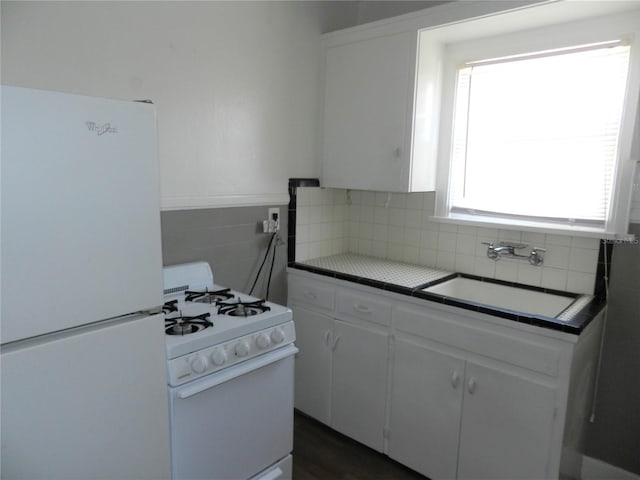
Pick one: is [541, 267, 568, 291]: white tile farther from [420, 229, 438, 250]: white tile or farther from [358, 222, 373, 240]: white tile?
[358, 222, 373, 240]: white tile

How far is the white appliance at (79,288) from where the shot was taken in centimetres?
106

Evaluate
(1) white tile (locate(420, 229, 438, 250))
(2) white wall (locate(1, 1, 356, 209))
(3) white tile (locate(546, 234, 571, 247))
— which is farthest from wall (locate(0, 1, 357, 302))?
(3) white tile (locate(546, 234, 571, 247))

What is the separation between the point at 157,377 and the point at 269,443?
72 cm

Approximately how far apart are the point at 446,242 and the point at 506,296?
45 centimetres

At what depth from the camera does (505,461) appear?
1.90 meters

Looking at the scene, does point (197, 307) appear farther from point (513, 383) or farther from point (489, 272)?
point (489, 272)

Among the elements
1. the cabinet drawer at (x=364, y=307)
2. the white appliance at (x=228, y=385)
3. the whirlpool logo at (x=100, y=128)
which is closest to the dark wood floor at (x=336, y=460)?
the white appliance at (x=228, y=385)

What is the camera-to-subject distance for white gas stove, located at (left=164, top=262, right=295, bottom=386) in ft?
5.07

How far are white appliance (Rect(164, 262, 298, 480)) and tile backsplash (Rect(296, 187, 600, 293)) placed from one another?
0.89 meters

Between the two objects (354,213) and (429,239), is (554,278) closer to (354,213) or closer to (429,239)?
(429,239)

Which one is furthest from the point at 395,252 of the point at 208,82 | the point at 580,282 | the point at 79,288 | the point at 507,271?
the point at 79,288

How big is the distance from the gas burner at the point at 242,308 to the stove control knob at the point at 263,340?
0.12 metres

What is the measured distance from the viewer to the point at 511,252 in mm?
2338

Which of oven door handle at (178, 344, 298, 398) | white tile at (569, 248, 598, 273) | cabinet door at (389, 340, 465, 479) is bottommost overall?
cabinet door at (389, 340, 465, 479)
